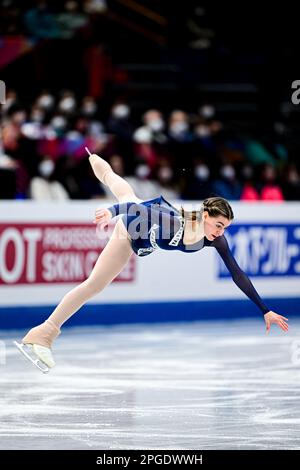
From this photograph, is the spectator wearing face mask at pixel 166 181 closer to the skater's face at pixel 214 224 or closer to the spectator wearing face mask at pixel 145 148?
the spectator wearing face mask at pixel 145 148

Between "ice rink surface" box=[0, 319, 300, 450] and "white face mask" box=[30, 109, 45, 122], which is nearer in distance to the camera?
"ice rink surface" box=[0, 319, 300, 450]

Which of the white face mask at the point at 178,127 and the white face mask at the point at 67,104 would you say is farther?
the white face mask at the point at 178,127

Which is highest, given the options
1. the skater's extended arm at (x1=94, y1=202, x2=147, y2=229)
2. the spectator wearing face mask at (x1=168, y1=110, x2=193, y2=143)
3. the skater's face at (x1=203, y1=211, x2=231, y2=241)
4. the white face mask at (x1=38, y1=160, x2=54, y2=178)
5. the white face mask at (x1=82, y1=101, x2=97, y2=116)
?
the white face mask at (x1=82, y1=101, x2=97, y2=116)

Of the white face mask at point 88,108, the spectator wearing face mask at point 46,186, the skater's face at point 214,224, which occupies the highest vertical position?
the white face mask at point 88,108

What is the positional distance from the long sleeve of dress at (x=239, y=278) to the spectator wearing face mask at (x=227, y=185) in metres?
6.04

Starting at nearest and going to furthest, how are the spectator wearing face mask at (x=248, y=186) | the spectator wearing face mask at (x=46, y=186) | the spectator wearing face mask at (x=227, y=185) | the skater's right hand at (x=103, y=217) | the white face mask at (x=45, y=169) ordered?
the skater's right hand at (x=103, y=217) → the spectator wearing face mask at (x=46, y=186) → the white face mask at (x=45, y=169) → the spectator wearing face mask at (x=248, y=186) → the spectator wearing face mask at (x=227, y=185)

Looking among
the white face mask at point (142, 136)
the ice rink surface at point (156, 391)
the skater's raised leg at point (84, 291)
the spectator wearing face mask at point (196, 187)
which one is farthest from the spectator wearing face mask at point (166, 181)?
the skater's raised leg at point (84, 291)

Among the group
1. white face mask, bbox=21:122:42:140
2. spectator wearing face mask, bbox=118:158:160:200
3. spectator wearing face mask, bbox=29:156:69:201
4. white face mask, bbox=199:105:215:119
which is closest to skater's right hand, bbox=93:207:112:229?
spectator wearing face mask, bbox=29:156:69:201

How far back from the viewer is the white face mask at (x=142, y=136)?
13.4 m

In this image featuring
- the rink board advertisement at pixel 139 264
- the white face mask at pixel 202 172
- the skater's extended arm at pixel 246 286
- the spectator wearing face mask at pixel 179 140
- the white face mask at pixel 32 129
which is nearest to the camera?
the skater's extended arm at pixel 246 286

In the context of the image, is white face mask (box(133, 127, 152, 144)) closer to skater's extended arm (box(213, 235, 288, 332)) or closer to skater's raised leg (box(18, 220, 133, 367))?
skater's raised leg (box(18, 220, 133, 367))

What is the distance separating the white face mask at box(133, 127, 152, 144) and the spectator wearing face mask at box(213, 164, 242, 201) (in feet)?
3.23

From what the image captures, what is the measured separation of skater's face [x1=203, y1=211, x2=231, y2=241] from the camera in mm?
6441

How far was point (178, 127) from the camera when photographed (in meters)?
14.1
